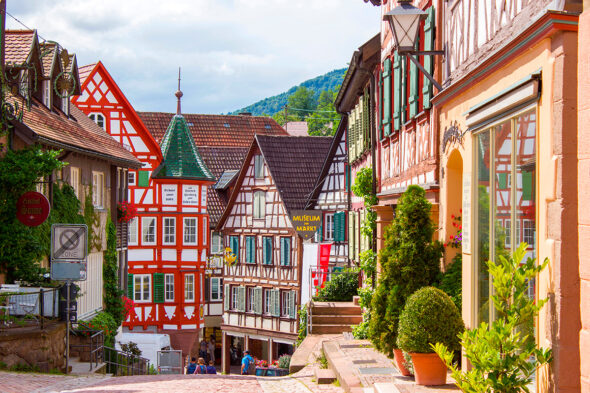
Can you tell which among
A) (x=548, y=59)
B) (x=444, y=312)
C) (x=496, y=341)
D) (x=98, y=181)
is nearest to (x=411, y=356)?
(x=444, y=312)

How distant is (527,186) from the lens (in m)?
6.43

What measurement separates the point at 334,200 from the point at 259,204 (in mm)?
5602

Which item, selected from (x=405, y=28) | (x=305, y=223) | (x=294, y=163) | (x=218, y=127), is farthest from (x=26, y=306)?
(x=218, y=127)

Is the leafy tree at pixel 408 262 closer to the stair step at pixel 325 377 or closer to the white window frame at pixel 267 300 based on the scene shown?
the stair step at pixel 325 377

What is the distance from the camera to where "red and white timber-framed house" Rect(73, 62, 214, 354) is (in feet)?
116

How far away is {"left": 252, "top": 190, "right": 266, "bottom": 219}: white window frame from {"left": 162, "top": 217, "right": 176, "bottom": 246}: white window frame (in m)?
3.57

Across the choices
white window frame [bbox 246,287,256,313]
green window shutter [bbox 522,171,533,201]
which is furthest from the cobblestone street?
white window frame [bbox 246,287,256,313]

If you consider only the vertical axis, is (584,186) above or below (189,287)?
above

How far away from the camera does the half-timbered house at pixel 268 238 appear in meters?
34.7

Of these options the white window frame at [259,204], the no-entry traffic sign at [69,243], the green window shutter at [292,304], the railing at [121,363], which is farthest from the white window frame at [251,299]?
the no-entry traffic sign at [69,243]

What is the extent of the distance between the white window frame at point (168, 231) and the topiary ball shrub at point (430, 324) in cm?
2791

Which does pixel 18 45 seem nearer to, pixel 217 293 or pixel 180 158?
pixel 180 158

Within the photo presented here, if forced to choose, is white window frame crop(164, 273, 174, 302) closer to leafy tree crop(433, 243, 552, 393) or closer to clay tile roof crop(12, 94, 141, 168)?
clay tile roof crop(12, 94, 141, 168)

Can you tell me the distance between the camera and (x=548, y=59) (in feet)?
18.7
